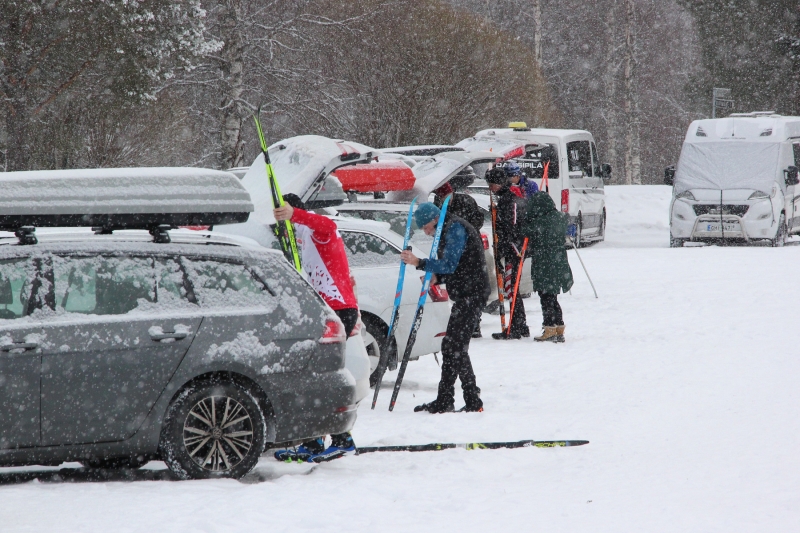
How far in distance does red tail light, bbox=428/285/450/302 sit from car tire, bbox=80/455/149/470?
3.51 m

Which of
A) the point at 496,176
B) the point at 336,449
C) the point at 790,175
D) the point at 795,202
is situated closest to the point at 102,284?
the point at 336,449

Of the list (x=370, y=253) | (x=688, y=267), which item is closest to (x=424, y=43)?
(x=688, y=267)

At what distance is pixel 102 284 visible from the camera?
566 cm

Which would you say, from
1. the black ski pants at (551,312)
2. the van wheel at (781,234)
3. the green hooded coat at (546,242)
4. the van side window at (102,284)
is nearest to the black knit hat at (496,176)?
the green hooded coat at (546,242)

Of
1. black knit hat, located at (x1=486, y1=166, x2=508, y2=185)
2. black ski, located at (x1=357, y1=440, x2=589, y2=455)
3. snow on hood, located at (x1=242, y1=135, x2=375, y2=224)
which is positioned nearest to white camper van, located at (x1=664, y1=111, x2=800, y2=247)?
black knit hat, located at (x1=486, y1=166, x2=508, y2=185)

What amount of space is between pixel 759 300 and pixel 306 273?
8.70 m

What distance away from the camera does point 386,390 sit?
905 centimetres

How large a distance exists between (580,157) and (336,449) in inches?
628

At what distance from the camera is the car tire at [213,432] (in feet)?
18.5

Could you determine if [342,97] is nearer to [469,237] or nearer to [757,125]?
[757,125]

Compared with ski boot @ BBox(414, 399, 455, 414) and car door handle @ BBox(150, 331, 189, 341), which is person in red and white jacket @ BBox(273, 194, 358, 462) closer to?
car door handle @ BBox(150, 331, 189, 341)

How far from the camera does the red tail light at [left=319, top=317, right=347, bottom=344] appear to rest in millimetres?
6035

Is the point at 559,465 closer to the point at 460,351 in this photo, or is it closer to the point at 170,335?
the point at 460,351

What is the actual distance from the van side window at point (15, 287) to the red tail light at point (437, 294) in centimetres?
407
